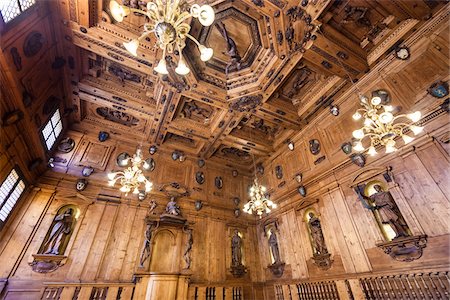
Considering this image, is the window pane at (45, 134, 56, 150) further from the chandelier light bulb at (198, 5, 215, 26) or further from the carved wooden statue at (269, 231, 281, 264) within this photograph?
the carved wooden statue at (269, 231, 281, 264)

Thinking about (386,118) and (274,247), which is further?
(274,247)

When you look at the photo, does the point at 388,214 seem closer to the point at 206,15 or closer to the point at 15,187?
the point at 206,15

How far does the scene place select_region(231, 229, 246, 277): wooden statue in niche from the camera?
8984mm

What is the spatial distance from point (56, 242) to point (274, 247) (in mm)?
7907

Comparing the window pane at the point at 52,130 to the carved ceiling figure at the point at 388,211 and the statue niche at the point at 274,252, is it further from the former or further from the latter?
the carved ceiling figure at the point at 388,211

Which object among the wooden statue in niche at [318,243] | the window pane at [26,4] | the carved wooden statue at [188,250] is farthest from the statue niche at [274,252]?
the window pane at [26,4]

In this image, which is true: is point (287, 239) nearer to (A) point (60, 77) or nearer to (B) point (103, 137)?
(B) point (103, 137)

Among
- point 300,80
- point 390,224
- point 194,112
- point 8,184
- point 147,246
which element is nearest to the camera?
point 390,224

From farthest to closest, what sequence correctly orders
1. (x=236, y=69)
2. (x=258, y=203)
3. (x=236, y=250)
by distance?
1. (x=236, y=250)
2. (x=236, y=69)
3. (x=258, y=203)

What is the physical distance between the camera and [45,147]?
7.38 metres

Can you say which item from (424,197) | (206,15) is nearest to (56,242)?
(206,15)

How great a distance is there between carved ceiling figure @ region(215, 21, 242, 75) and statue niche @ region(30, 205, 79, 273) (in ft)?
25.2

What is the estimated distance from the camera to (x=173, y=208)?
9.22 metres

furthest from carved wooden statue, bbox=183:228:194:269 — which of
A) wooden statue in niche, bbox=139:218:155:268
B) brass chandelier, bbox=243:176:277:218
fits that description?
brass chandelier, bbox=243:176:277:218
